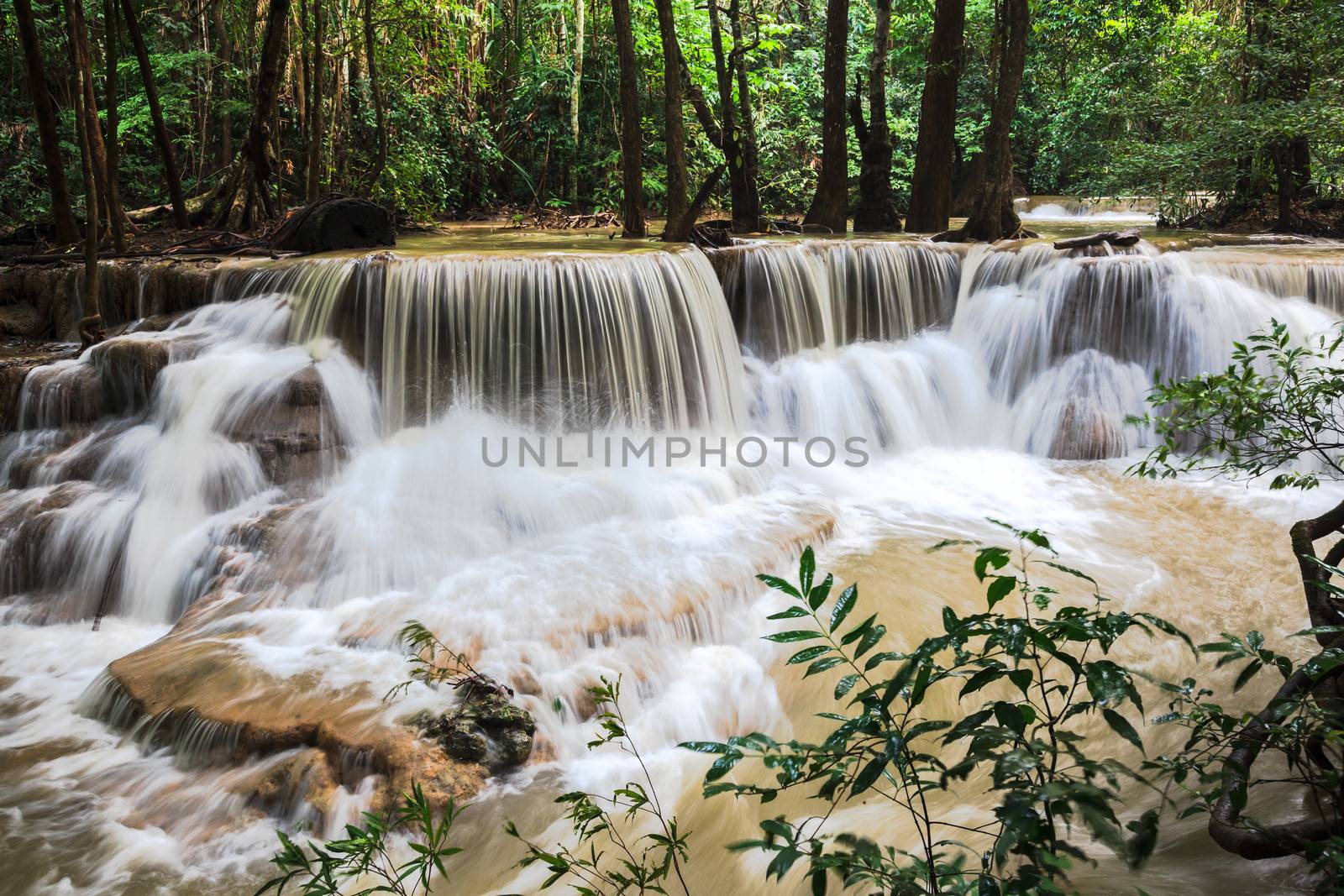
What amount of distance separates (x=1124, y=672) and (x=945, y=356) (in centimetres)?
826

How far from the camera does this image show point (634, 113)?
1123cm

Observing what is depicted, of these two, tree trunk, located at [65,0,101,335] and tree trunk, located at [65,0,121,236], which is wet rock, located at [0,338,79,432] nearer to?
tree trunk, located at [65,0,101,335]

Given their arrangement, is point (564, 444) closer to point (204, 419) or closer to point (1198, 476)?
point (204, 419)

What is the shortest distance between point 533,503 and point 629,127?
6.50m

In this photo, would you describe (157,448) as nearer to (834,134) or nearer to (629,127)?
(629,127)

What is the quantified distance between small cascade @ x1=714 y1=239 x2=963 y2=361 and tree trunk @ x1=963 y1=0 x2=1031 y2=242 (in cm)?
93

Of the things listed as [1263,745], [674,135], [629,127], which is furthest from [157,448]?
[629,127]

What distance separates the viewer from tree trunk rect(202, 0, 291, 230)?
964 centimetres

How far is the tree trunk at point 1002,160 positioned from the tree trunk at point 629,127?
4.09m

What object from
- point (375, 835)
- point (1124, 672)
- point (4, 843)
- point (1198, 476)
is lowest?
point (4, 843)

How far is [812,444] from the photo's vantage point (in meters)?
8.48

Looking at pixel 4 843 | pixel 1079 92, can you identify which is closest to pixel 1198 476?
pixel 4 843

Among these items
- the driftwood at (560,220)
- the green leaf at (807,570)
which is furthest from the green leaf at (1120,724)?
the driftwood at (560,220)

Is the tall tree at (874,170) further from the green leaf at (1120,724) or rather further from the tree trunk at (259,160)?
the green leaf at (1120,724)
